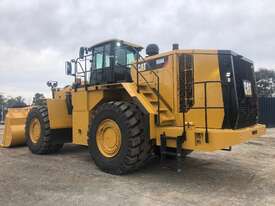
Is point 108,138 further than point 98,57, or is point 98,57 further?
point 98,57

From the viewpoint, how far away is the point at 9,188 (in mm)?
5898

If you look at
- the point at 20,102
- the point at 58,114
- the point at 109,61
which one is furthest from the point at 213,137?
the point at 20,102

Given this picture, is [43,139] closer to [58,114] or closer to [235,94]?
[58,114]

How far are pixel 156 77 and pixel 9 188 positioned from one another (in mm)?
3614

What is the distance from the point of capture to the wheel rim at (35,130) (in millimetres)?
9977

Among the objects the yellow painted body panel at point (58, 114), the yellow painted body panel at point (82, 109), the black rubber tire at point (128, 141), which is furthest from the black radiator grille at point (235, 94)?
the yellow painted body panel at point (58, 114)

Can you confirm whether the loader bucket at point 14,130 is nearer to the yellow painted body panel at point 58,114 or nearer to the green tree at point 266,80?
the yellow painted body panel at point 58,114

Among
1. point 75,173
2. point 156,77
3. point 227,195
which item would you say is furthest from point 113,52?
point 227,195

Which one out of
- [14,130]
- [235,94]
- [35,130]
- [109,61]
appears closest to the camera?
[235,94]

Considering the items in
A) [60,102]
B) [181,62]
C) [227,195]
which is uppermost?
[181,62]

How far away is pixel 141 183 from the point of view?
21.0 feet

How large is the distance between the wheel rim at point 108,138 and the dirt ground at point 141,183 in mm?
512

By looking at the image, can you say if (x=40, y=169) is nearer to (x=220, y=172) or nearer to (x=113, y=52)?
(x=113, y=52)

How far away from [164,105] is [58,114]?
378cm
